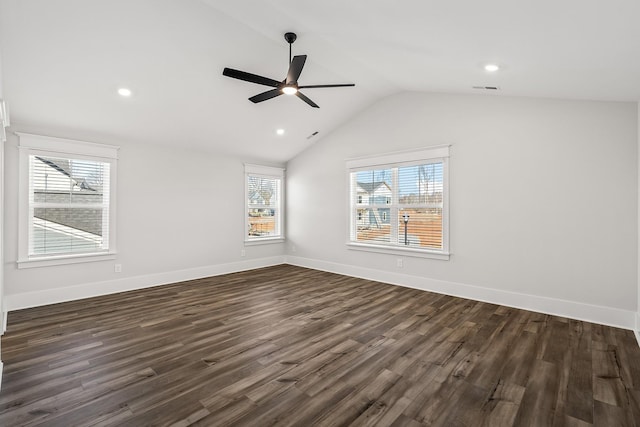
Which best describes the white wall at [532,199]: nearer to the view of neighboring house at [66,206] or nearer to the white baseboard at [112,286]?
the white baseboard at [112,286]

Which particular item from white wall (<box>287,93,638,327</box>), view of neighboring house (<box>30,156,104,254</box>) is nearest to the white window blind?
view of neighboring house (<box>30,156,104,254</box>)

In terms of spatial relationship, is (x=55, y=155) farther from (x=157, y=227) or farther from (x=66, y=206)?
(x=157, y=227)

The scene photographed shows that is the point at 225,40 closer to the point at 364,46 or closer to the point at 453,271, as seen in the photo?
the point at 364,46

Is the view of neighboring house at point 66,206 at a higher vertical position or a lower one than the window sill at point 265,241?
higher

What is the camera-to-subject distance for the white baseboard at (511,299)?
11.4ft

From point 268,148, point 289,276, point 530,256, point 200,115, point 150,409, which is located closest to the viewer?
point 150,409

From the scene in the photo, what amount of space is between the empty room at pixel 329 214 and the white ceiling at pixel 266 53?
3 centimetres

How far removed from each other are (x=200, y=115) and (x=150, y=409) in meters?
3.85

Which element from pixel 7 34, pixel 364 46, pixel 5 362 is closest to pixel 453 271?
pixel 364 46

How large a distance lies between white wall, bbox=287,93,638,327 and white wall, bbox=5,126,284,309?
2.91m

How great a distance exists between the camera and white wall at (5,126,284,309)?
4.08m

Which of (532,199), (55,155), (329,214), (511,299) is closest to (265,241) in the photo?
(329,214)

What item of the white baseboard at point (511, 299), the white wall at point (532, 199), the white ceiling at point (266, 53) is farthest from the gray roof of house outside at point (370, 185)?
the white ceiling at point (266, 53)

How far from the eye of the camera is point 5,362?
2.59 meters
